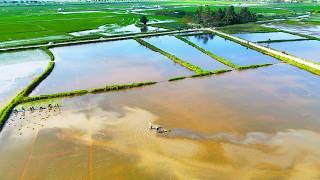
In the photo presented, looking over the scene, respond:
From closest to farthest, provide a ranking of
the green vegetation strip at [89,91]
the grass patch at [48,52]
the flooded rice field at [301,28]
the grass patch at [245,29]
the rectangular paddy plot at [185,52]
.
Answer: the green vegetation strip at [89,91]
the rectangular paddy plot at [185,52]
the grass patch at [48,52]
the flooded rice field at [301,28]
the grass patch at [245,29]

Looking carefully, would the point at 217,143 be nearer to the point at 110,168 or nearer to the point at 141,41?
the point at 110,168

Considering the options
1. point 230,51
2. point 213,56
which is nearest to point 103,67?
point 213,56

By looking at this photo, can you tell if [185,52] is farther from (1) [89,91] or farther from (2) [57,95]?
(2) [57,95]

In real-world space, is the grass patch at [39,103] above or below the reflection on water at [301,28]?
below

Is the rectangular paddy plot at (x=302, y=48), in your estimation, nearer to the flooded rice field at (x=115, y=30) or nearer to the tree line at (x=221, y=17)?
the tree line at (x=221, y=17)

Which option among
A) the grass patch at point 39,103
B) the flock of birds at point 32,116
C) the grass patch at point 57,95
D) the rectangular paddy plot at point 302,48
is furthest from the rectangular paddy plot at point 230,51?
the flock of birds at point 32,116

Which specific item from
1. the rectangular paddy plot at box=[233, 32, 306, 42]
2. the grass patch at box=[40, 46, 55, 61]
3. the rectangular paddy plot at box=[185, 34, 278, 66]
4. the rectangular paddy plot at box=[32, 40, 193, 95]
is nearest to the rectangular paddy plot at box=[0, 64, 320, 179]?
the rectangular paddy plot at box=[32, 40, 193, 95]
